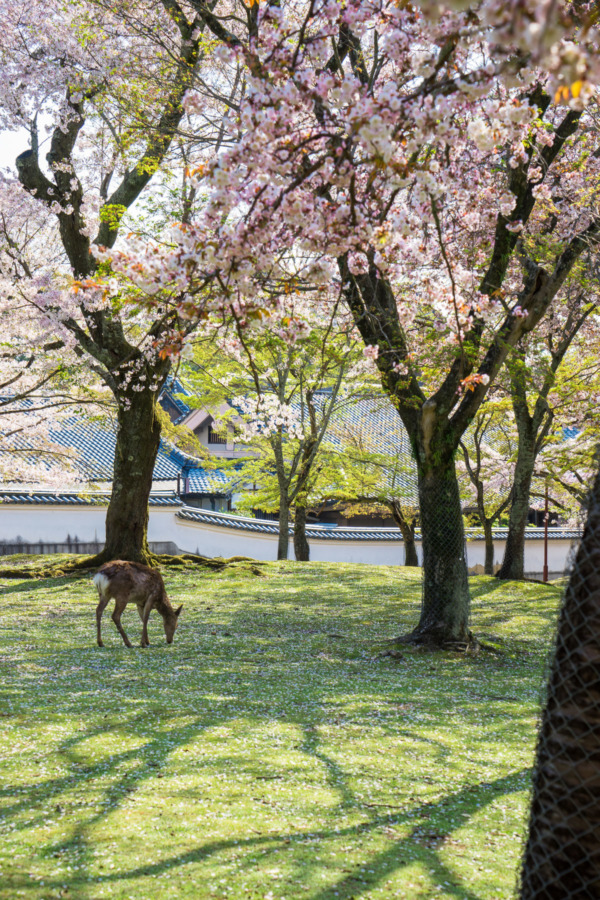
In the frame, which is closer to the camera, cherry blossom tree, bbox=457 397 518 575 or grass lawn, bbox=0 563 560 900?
grass lawn, bbox=0 563 560 900

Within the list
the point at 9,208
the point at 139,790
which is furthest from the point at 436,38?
the point at 9,208

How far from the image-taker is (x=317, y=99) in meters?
4.46

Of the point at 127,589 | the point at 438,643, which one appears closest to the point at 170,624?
the point at 127,589

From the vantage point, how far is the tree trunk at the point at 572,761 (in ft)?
9.50

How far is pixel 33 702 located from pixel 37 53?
12.8 m

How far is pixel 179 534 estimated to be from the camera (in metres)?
27.7

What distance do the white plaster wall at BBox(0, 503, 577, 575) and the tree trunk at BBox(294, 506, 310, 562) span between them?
50.5 inches

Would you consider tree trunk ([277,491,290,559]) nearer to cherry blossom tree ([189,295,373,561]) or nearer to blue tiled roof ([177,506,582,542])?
cherry blossom tree ([189,295,373,561])

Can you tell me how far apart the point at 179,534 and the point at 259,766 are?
877 inches

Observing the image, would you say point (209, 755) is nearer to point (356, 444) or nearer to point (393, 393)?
point (393, 393)

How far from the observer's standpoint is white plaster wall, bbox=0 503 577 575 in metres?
26.8

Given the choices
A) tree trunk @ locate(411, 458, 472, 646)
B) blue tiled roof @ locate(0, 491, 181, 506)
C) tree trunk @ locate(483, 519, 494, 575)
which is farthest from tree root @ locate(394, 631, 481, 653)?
blue tiled roof @ locate(0, 491, 181, 506)

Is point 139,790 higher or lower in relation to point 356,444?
lower

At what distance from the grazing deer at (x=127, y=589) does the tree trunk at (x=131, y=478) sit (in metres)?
6.50
